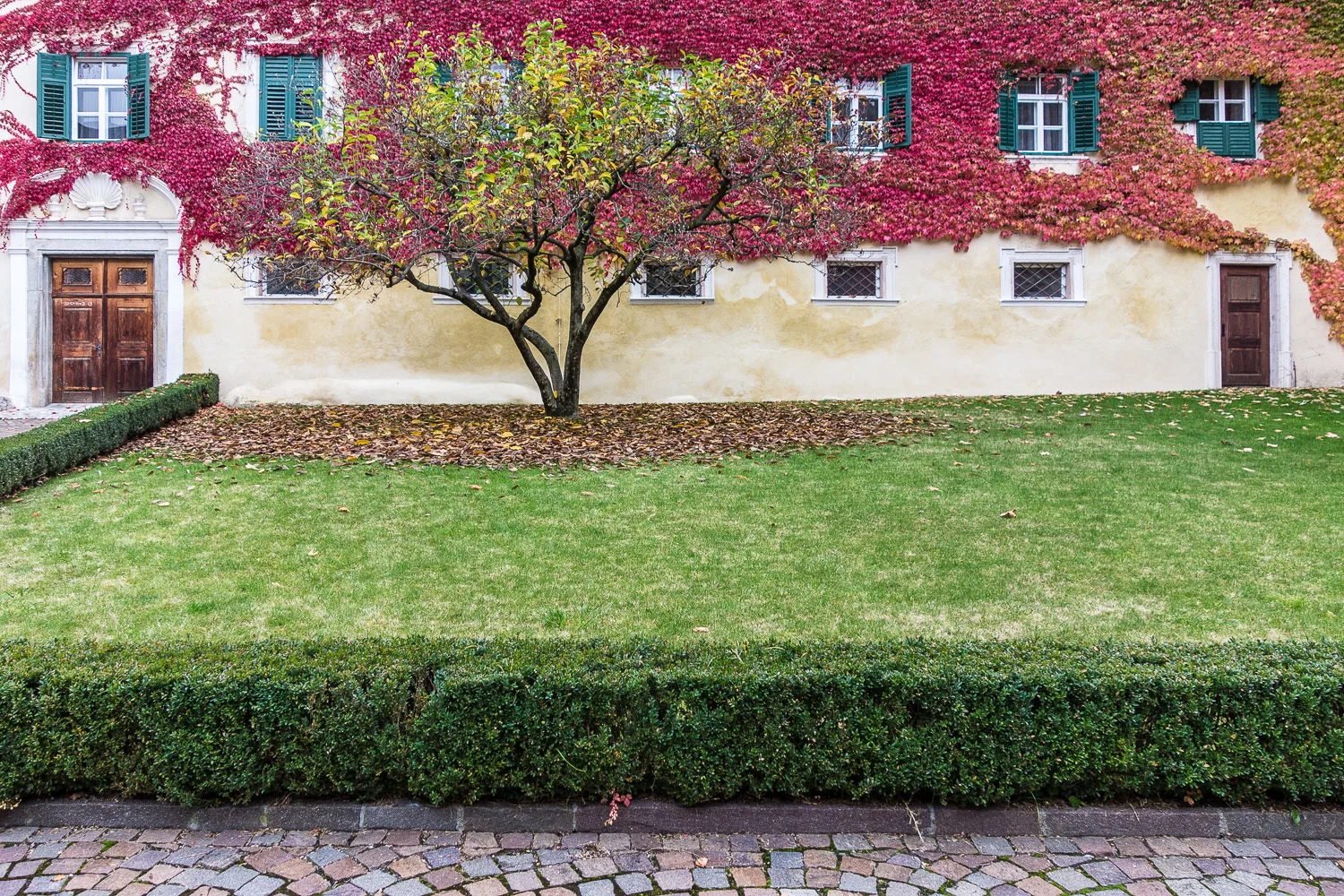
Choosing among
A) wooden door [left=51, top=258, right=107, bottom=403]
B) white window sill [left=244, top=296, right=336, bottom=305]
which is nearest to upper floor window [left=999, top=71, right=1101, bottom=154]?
white window sill [left=244, top=296, right=336, bottom=305]

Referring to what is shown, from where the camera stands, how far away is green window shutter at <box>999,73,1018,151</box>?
16.1 m

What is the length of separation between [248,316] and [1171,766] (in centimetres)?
1514

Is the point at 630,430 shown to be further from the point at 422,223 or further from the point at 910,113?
the point at 910,113

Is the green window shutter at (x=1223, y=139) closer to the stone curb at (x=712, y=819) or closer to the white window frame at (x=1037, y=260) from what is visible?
the white window frame at (x=1037, y=260)

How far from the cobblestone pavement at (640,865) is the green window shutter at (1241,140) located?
1606cm

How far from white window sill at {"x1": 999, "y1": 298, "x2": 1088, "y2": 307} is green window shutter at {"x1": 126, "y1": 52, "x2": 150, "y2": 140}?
14.7m

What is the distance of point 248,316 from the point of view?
15.4m

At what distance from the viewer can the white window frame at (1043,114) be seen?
16.3 meters

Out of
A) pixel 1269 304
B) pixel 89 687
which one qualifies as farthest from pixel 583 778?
pixel 1269 304

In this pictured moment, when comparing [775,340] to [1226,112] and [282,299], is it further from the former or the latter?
[1226,112]

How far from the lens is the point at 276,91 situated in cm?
1539

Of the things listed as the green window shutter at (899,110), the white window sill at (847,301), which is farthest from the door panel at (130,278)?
the green window shutter at (899,110)

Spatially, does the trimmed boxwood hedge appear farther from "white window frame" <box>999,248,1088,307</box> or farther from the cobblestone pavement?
"white window frame" <box>999,248,1088,307</box>

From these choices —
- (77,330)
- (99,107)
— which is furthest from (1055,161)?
(77,330)
